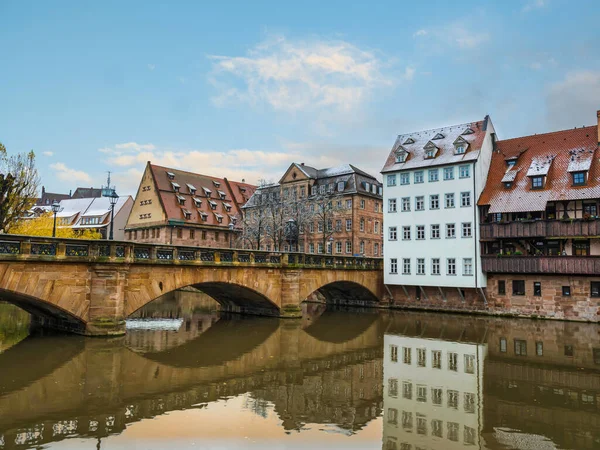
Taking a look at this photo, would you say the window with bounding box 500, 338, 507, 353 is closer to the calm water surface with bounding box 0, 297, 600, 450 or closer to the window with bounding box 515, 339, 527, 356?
the calm water surface with bounding box 0, 297, 600, 450

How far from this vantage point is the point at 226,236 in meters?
71.1

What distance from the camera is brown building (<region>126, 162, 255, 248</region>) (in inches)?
2581

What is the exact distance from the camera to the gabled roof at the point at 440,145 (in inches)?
1474

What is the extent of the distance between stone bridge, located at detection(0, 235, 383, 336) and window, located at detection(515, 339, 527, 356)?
12642 millimetres

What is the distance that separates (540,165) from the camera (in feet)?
116

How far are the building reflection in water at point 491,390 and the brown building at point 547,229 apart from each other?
5.71 m

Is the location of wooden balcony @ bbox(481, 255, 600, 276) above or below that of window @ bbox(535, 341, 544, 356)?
above

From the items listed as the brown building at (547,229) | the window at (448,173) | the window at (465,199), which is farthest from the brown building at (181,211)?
the brown building at (547,229)

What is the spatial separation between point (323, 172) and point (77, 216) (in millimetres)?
44344

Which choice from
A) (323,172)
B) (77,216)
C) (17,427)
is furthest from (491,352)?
(77,216)

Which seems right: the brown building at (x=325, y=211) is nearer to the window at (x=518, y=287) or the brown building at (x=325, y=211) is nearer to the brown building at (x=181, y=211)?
the brown building at (x=181, y=211)

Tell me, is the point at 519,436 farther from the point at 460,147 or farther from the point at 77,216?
the point at 77,216

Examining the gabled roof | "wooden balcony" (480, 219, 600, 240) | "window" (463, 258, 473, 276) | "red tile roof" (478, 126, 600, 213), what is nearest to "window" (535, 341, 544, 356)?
A: "wooden balcony" (480, 219, 600, 240)

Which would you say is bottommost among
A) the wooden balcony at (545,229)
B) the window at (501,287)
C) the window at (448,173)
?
the window at (501,287)
